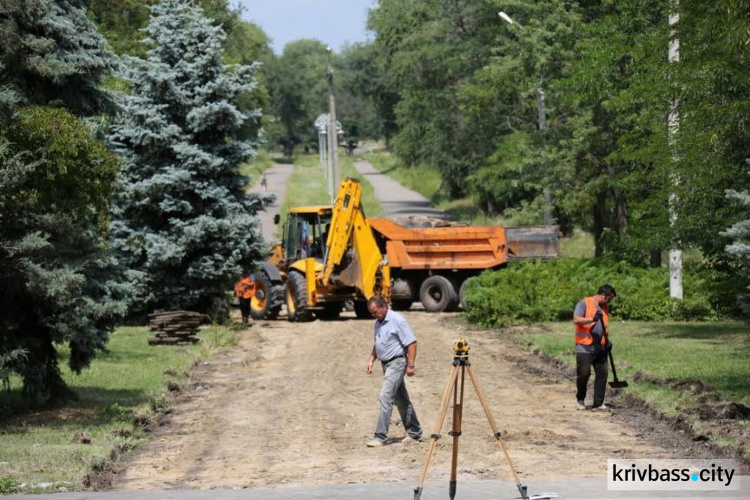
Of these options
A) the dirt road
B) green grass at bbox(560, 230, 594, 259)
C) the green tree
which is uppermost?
the green tree

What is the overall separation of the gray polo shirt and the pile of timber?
531 inches

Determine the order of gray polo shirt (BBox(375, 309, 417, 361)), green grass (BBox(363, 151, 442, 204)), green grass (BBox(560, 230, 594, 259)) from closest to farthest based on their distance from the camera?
gray polo shirt (BBox(375, 309, 417, 361)) < green grass (BBox(560, 230, 594, 259)) < green grass (BBox(363, 151, 442, 204))

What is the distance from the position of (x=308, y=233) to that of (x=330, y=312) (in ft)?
7.74

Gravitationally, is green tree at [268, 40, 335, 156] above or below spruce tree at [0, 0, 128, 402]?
above

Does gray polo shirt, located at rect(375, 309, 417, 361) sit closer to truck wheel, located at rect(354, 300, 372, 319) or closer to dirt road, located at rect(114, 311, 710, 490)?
dirt road, located at rect(114, 311, 710, 490)

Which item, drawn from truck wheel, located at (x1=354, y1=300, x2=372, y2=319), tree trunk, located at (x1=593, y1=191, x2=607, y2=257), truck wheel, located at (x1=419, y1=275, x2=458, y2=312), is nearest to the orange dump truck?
truck wheel, located at (x1=419, y1=275, x2=458, y2=312)

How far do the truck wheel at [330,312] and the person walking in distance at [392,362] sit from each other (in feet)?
63.9

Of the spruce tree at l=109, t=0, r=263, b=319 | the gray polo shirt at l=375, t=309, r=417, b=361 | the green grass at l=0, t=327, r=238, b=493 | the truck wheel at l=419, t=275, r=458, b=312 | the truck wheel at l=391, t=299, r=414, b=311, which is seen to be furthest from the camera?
the truck wheel at l=391, t=299, r=414, b=311

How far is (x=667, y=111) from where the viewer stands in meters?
27.0

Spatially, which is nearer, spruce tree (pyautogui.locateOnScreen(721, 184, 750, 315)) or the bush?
spruce tree (pyautogui.locateOnScreen(721, 184, 750, 315))

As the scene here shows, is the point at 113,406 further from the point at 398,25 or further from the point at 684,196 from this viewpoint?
the point at 398,25

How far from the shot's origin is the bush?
1213 inches

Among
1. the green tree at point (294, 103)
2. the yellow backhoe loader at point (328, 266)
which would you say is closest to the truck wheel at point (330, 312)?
the yellow backhoe loader at point (328, 266)

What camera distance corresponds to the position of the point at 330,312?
1401 inches
